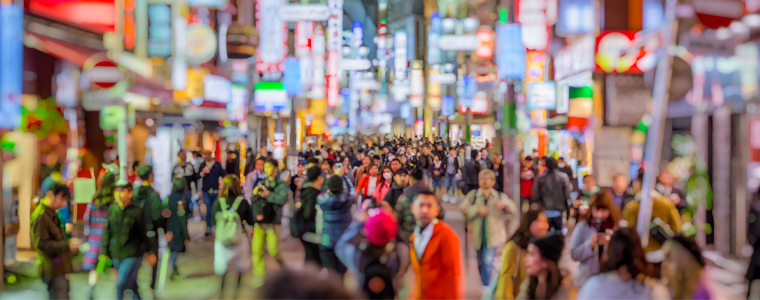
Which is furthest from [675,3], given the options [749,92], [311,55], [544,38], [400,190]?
[311,55]

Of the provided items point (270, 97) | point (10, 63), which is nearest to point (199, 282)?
point (10, 63)

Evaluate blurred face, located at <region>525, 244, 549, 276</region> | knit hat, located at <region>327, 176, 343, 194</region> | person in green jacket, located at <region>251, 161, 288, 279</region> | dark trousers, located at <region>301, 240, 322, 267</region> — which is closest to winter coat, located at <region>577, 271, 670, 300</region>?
blurred face, located at <region>525, 244, 549, 276</region>

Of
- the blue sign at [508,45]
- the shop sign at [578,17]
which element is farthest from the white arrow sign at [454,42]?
the shop sign at [578,17]

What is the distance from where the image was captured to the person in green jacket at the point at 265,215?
837cm

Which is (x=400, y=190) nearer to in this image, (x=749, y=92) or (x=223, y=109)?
(x=749, y=92)

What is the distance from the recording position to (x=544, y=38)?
1794cm

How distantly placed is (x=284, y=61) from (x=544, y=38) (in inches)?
361

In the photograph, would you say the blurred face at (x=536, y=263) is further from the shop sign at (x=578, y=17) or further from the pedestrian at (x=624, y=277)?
the shop sign at (x=578, y=17)

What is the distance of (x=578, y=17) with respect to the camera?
46.9 ft

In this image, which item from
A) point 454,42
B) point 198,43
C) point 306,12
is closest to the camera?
point 306,12

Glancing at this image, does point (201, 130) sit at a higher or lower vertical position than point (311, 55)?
lower

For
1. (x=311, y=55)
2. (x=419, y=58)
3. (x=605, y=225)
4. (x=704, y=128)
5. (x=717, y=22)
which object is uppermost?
(x=419, y=58)

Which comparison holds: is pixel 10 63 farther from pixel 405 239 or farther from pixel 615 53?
pixel 615 53

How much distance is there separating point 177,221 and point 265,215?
3.97 feet
